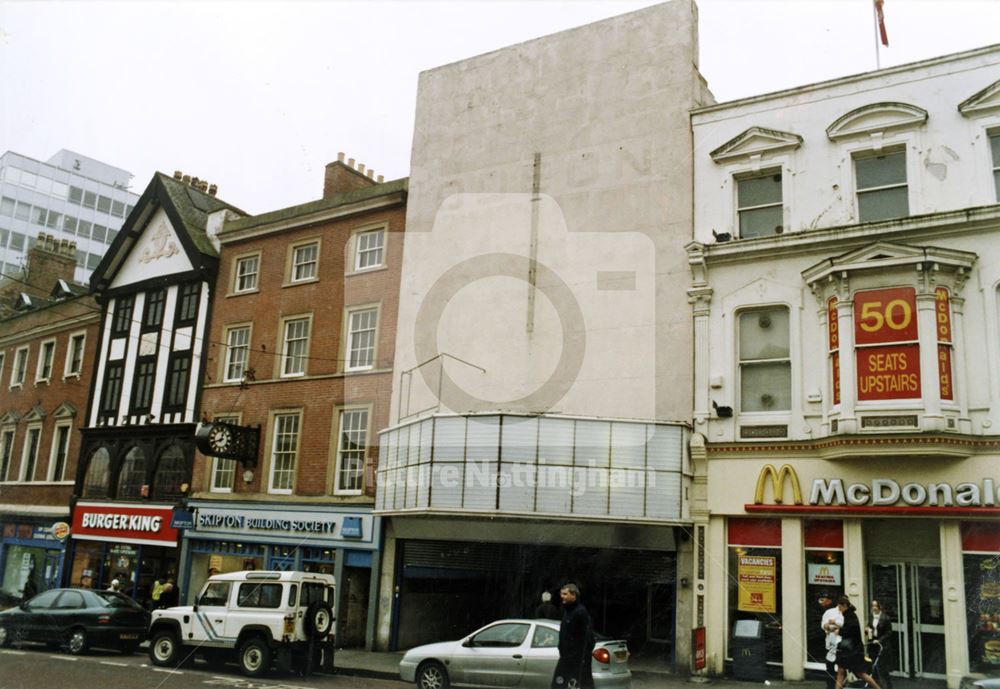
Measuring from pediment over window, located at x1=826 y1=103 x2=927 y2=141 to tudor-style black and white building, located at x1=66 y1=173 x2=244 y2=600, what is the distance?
21680 mm

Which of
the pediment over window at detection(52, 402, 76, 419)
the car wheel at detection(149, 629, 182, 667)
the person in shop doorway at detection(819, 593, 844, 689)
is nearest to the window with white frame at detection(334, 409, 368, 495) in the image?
the car wheel at detection(149, 629, 182, 667)

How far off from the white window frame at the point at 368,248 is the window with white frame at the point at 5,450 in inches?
855

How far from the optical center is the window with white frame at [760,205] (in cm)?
2011

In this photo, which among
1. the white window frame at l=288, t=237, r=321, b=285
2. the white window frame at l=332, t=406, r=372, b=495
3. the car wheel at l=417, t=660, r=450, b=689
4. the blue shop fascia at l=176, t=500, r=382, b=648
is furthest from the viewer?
the white window frame at l=288, t=237, r=321, b=285

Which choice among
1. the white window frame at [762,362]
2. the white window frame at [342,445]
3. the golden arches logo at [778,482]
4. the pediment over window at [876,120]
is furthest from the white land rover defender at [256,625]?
the pediment over window at [876,120]

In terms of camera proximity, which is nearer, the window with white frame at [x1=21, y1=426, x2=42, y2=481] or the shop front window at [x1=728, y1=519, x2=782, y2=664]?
the shop front window at [x1=728, y1=519, x2=782, y2=664]

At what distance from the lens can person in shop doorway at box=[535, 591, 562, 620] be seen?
20.7 metres

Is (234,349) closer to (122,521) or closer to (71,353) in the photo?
(122,521)

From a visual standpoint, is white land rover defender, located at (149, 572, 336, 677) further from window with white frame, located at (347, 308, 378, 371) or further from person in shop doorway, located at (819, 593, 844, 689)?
person in shop doorway, located at (819, 593, 844, 689)

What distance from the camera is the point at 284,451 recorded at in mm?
27094

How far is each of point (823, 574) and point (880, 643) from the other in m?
1.98

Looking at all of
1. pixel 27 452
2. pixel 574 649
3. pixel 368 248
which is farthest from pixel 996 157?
pixel 27 452

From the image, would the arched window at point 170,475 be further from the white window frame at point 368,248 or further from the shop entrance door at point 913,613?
the shop entrance door at point 913,613

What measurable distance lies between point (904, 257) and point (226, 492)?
21409 millimetres
